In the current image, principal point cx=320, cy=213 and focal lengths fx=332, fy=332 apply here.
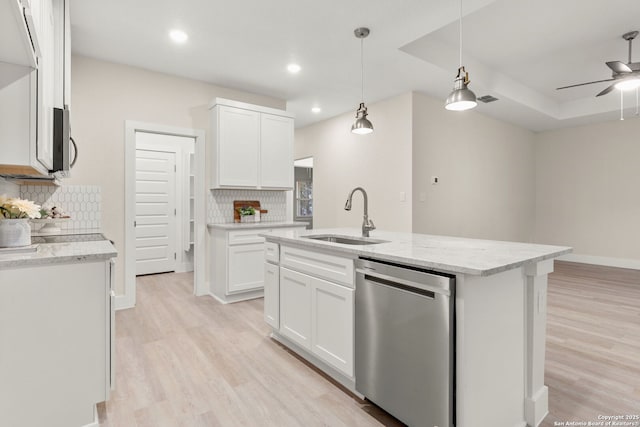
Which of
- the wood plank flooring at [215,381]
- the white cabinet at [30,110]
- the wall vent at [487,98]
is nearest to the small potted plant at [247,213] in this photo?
the wood plank flooring at [215,381]

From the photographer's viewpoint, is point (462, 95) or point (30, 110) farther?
point (462, 95)

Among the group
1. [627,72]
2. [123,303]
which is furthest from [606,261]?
[123,303]

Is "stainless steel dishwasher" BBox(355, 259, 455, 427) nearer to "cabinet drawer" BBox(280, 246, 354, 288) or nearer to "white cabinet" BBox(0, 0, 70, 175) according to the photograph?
"cabinet drawer" BBox(280, 246, 354, 288)

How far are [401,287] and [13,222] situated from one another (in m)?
1.97

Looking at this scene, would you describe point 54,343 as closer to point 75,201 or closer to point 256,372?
point 256,372

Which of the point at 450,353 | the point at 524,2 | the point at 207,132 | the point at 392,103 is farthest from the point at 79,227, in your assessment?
the point at 524,2

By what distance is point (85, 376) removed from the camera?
1.65 m

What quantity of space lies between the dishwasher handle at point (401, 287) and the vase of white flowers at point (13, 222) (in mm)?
1807

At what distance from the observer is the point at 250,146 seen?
422cm

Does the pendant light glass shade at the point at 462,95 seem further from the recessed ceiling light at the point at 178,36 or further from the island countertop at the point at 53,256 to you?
the recessed ceiling light at the point at 178,36

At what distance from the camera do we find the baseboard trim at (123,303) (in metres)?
3.57

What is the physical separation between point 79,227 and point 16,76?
220cm

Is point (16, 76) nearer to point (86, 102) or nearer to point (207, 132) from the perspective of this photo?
point (86, 102)

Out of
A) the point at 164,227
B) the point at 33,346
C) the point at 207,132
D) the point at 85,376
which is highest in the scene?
the point at 207,132
